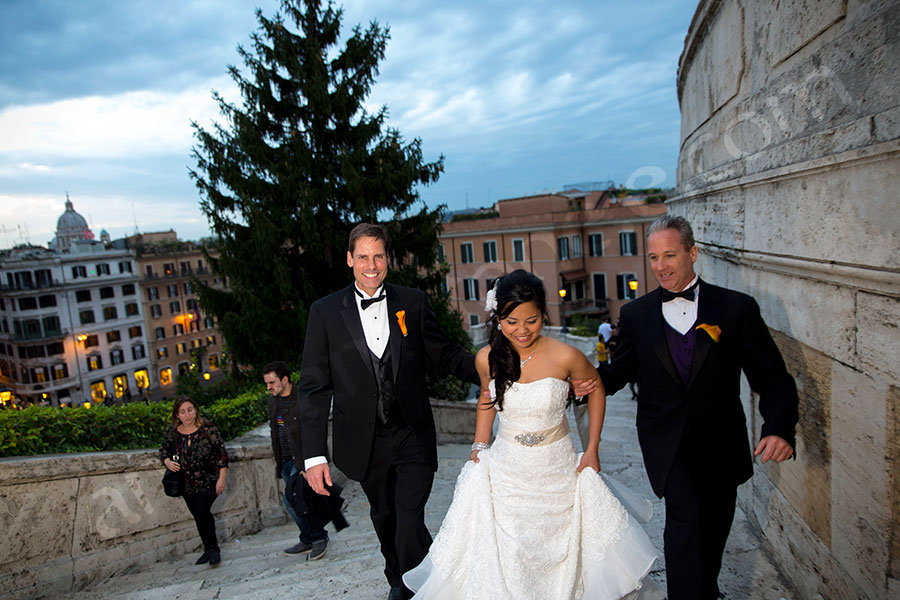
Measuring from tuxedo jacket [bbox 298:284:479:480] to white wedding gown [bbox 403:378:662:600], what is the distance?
49 centimetres

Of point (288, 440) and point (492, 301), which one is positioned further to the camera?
point (288, 440)

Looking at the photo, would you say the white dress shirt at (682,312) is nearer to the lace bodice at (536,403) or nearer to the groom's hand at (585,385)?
the groom's hand at (585,385)

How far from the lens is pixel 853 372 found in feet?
8.06

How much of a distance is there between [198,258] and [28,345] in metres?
16.9

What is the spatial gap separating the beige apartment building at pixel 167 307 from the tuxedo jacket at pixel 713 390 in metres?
56.3

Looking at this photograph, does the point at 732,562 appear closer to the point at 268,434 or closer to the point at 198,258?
the point at 268,434

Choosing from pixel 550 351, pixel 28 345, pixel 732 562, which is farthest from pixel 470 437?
pixel 28 345

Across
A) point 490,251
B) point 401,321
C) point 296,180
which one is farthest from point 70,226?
point 401,321

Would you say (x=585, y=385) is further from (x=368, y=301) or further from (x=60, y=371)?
(x=60, y=371)

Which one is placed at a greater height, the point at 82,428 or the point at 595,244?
the point at 595,244

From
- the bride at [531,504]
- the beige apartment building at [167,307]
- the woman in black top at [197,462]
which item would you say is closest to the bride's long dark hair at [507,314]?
the bride at [531,504]

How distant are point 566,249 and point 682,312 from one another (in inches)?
1262

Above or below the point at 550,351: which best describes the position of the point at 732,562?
below

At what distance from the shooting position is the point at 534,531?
280 cm
